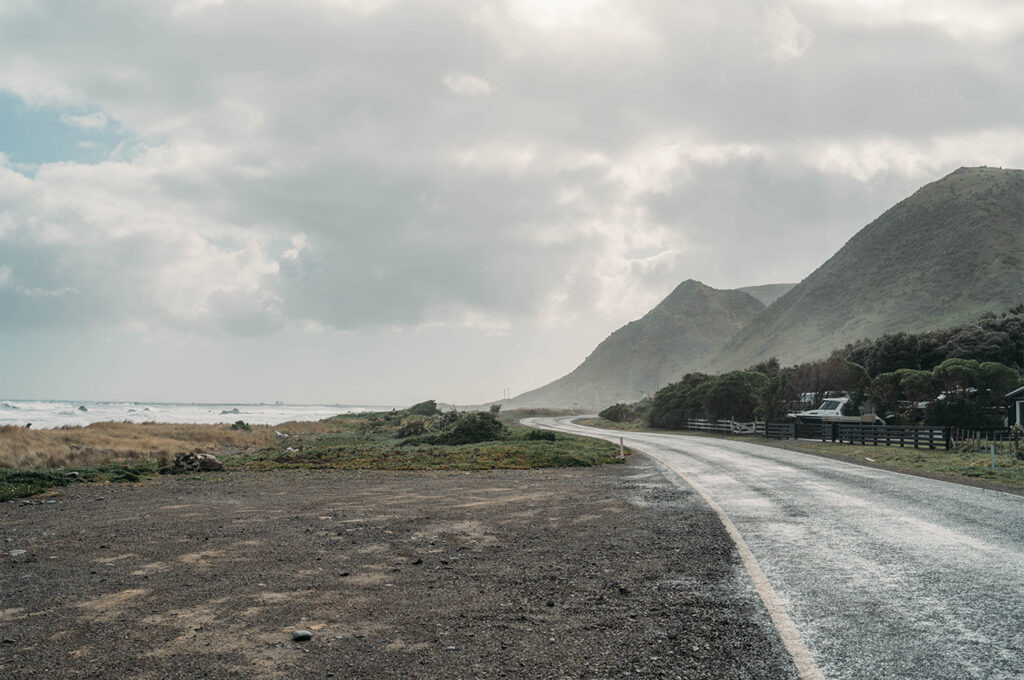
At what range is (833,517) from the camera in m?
12.0

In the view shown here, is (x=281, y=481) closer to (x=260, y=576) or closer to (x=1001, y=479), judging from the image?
(x=260, y=576)

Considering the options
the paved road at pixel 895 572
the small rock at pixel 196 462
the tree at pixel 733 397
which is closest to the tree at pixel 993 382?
the tree at pixel 733 397

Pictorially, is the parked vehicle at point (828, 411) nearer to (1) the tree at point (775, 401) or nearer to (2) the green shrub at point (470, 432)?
(1) the tree at point (775, 401)

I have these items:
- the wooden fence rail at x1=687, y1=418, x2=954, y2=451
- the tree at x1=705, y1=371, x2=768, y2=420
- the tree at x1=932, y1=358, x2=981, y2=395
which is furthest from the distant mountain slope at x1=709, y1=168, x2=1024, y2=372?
the wooden fence rail at x1=687, y1=418, x2=954, y2=451

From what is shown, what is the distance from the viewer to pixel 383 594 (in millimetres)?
7535

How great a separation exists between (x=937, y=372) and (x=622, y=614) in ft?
156

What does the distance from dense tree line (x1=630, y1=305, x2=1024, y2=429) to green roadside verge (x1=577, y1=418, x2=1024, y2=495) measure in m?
10.5

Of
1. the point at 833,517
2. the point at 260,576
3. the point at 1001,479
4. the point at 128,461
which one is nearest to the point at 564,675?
the point at 260,576

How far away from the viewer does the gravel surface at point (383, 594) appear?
551 centimetres

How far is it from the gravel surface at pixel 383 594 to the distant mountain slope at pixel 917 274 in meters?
132

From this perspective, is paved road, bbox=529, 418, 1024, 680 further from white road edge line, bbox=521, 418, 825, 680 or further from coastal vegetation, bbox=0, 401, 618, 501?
coastal vegetation, bbox=0, 401, 618, 501

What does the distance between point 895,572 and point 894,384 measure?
48.4 meters

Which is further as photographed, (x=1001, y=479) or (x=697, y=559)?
(x=1001, y=479)

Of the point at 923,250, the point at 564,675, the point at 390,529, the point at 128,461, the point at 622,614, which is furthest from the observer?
the point at 923,250
